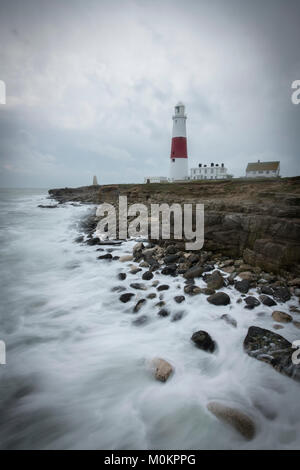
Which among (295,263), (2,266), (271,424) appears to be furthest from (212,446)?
(2,266)

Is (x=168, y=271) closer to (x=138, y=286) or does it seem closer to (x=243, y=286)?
(x=138, y=286)

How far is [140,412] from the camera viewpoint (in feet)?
8.50

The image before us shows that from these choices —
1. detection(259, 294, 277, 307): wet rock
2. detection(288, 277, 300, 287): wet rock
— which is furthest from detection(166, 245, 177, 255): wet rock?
detection(288, 277, 300, 287): wet rock

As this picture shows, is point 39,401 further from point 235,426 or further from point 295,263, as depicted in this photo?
point 295,263

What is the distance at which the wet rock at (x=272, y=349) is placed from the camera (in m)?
2.70

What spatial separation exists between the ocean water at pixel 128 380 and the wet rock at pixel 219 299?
0.11 metres

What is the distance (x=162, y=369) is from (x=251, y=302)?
2189mm

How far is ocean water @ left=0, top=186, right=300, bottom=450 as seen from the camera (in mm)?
2354

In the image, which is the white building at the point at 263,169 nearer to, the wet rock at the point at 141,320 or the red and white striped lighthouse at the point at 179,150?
the red and white striped lighthouse at the point at 179,150

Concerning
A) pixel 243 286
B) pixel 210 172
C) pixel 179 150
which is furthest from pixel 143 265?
pixel 210 172

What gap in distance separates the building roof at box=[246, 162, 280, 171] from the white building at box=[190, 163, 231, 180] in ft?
11.7

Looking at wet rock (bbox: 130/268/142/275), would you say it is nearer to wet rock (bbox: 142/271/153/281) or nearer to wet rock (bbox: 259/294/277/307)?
wet rock (bbox: 142/271/153/281)

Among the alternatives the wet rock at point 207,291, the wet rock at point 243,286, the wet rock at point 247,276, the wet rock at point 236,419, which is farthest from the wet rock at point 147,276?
the wet rock at point 236,419

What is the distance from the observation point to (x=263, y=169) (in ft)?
98.2
